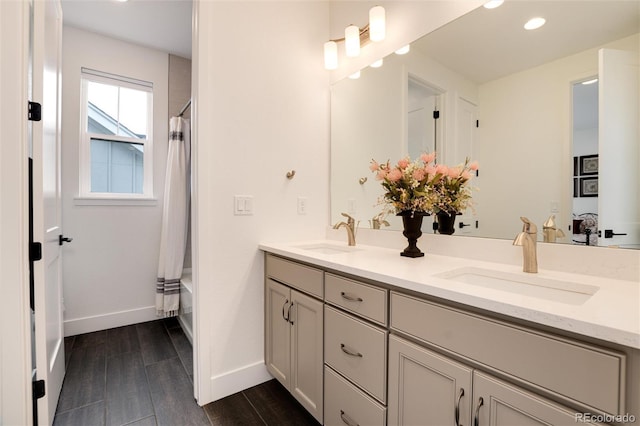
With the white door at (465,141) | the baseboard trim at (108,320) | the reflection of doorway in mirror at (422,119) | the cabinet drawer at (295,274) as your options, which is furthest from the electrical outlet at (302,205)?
the baseboard trim at (108,320)

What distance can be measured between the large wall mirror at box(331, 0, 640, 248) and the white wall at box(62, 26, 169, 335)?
2.34 meters

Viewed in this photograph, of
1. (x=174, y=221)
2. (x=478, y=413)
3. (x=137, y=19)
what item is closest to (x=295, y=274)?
(x=478, y=413)

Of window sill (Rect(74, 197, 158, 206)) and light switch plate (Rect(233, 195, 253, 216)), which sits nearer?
light switch plate (Rect(233, 195, 253, 216))

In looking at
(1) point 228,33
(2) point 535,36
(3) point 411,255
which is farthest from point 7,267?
(2) point 535,36

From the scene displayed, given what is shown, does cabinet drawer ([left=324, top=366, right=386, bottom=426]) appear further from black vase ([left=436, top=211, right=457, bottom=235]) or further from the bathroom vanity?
black vase ([left=436, top=211, right=457, bottom=235])

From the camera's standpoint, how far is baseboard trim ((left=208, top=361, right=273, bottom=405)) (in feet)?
5.59

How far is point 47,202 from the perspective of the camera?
1424mm

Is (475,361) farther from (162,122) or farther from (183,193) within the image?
(162,122)

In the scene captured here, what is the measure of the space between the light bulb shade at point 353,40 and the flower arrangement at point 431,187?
92 cm

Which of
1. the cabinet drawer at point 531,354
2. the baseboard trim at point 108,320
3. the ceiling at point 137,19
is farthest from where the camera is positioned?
the baseboard trim at point 108,320

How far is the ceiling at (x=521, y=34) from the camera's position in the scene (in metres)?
1.05

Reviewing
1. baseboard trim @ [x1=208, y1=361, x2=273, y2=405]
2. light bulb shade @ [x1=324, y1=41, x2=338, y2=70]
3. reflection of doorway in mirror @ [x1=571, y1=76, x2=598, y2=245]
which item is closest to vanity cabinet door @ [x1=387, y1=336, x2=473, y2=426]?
reflection of doorway in mirror @ [x1=571, y1=76, x2=598, y2=245]

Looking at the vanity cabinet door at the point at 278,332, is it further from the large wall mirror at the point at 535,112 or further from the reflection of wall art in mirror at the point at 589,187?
the reflection of wall art in mirror at the point at 589,187

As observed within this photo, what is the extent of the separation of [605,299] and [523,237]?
33cm
